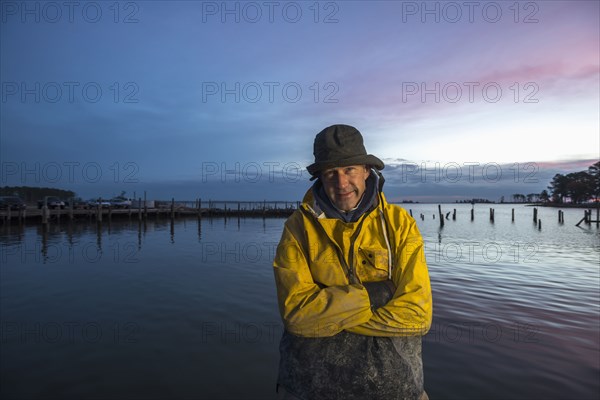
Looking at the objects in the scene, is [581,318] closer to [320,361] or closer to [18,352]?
[320,361]

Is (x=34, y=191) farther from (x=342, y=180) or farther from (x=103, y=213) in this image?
(x=342, y=180)

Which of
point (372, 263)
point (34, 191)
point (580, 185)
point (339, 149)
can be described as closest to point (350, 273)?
point (372, 263)

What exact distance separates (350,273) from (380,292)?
0.20 m

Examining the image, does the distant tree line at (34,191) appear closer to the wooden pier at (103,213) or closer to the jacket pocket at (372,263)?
the wooden pier at (103,213)

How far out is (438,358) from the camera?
5973mm

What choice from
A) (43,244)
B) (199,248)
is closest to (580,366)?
(199,248)

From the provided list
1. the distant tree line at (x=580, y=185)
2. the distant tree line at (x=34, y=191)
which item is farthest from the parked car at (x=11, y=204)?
the distant tree line at (x=580, y=185)

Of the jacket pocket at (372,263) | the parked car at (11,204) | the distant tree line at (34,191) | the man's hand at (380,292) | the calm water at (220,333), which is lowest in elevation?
the calm water at (220,333)

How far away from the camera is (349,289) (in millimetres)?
1853

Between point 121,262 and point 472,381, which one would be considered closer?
point 472,381

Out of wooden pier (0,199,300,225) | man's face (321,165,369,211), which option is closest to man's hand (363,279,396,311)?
man's face (321,165,369,211)

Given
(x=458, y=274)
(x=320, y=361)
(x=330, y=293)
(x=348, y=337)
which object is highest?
(x=330, y=293)

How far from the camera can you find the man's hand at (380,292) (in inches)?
77.4

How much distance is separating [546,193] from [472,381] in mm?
205618
